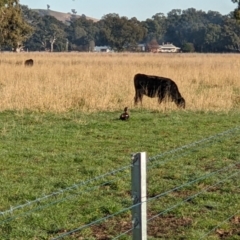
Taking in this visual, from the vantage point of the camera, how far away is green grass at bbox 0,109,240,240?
6.35 m

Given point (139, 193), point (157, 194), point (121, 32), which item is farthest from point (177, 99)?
point (121, 32)

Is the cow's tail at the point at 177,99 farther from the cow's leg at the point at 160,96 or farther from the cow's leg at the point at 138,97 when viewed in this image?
the cow's leg at the point at 138,97

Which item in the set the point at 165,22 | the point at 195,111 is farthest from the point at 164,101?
the point at 165,22

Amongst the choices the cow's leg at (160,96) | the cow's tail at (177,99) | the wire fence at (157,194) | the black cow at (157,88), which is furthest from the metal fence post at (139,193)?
the cow's leg at (160,96)

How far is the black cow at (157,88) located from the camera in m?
17.3

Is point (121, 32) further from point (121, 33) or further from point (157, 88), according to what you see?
point (157, 88)

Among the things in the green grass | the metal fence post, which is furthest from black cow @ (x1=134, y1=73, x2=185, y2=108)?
the metal fence post

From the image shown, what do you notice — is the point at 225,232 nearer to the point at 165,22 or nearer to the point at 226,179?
the point at 226,179

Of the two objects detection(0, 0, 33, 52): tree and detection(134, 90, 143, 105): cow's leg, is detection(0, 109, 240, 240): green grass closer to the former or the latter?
detection(134, 90, 143, 105): cow's leg

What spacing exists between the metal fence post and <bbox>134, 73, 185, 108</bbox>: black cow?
1341cm

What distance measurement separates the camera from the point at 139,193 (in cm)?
364

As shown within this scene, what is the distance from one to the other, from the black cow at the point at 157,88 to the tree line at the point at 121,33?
108 ft

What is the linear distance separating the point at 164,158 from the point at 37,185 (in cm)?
259

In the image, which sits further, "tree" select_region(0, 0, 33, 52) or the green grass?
"tree" select_region(0, 0, 33, 52)
